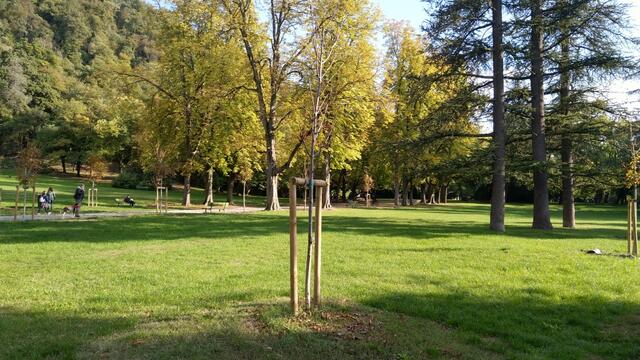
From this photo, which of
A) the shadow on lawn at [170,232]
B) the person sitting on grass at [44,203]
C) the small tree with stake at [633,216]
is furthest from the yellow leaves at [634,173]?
the person sitting on grass at [44,203]

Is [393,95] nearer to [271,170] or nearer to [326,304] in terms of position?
[271,170]

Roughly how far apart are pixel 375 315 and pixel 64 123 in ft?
216

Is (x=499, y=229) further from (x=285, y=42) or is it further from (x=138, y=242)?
(x=285, y=42)

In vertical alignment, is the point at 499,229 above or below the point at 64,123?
below

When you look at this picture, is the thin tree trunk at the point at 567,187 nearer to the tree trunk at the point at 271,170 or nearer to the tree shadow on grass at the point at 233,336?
the tree trunk at the point at 271,170

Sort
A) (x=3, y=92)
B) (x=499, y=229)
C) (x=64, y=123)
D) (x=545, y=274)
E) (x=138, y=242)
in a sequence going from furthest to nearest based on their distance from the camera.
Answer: (x=3, y=92) → (x=64, y=123) → (x=499, y=229) → (x=138, y=242) → (x=545, y=274)

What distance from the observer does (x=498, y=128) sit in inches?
725

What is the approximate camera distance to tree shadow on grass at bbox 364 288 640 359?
522 cm

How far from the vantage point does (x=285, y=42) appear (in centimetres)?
2592

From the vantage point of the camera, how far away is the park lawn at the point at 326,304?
4.91m

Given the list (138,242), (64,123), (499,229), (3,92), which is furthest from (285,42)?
(3,92)

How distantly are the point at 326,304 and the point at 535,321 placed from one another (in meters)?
2.60

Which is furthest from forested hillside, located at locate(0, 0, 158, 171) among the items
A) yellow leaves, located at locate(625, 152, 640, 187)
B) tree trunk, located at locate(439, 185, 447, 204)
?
tree trunk, located at locate(439, 185, 447, 204)

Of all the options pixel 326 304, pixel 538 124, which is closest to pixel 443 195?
pixel 538 124
